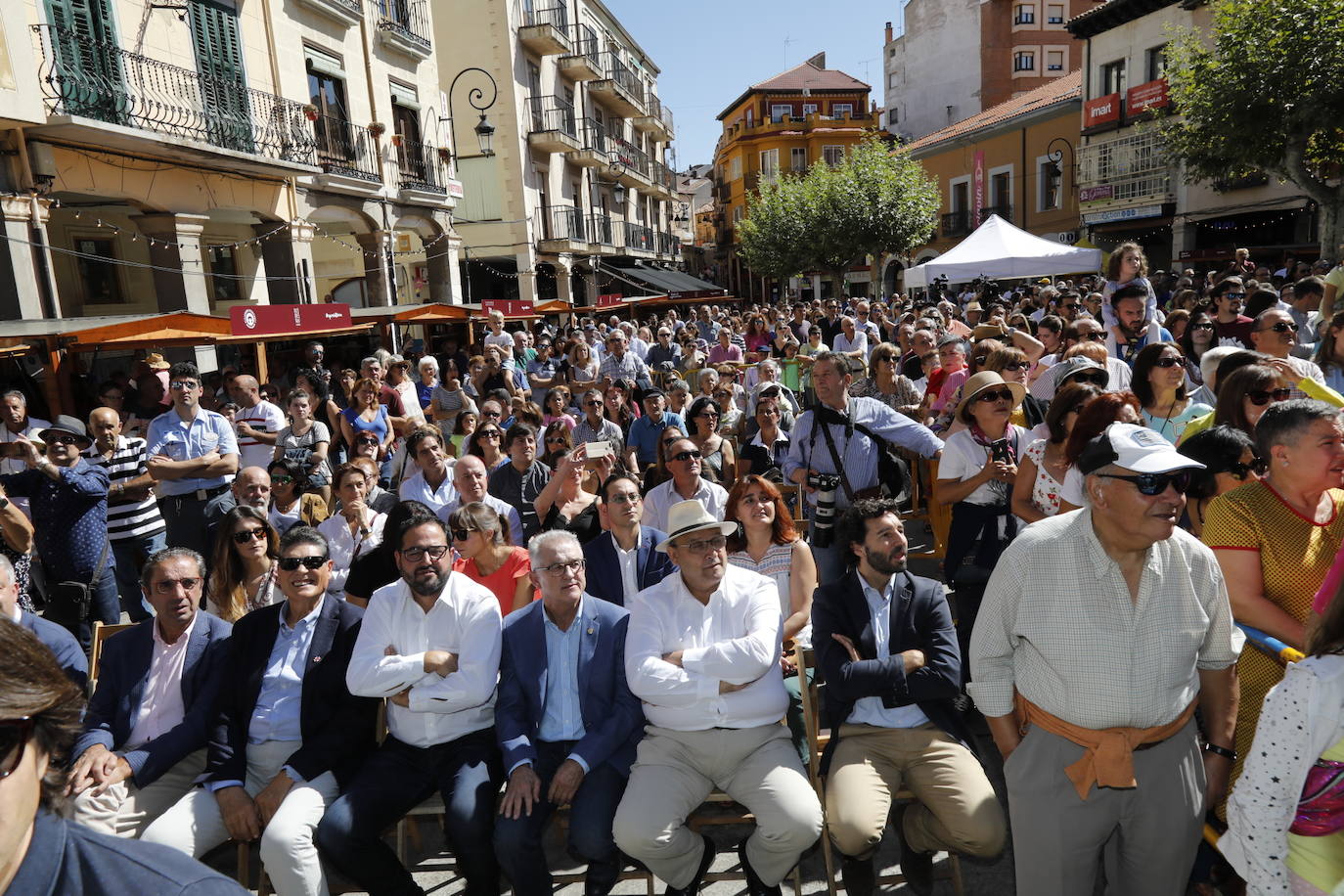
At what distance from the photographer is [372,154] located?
16812 millimetres

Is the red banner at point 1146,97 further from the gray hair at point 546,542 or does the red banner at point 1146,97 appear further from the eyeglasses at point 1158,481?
the gray hair at point 546,542

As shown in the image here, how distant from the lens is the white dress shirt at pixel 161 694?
3621mm

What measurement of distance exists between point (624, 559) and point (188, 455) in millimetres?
3830

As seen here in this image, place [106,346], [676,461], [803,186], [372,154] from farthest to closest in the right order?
[803,186]
[372,154]
[106,346]
[676,461]

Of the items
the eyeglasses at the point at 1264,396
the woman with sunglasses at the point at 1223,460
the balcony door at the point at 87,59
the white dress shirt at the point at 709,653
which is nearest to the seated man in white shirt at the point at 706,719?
the white dress shirt at the point at 709,653

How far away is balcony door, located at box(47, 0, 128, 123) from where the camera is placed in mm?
10078

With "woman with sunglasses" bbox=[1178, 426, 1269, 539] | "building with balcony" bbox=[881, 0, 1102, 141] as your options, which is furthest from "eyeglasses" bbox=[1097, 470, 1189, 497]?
"building with balcony" bbox=[881, 0, 1102, 141]

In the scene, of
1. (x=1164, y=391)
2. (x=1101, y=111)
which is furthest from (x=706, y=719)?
(x=1101, y=111)

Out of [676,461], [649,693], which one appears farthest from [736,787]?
[676,461]

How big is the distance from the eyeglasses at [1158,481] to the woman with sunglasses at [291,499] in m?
4.78

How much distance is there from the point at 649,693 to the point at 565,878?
96 centimetres

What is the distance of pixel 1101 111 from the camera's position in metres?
26.5

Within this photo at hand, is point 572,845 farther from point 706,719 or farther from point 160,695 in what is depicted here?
point 160,695

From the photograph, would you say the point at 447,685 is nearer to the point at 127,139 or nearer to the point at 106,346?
the point at 106,346
